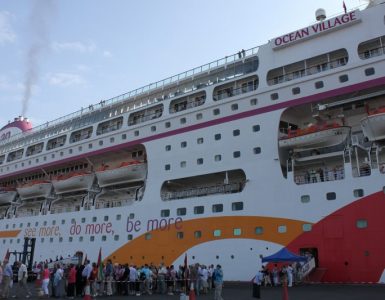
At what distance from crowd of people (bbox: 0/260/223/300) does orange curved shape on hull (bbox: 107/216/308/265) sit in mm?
2032

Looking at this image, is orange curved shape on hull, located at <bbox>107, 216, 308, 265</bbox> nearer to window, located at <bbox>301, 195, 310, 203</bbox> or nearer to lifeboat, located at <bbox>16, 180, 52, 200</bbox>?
window, located at <bbox>301, 195, 310, 203</bbox>

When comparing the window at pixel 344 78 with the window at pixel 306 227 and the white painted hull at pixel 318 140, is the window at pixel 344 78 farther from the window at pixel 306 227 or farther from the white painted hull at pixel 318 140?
the window at pixel 306 227

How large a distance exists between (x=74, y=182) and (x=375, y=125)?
20248 mm

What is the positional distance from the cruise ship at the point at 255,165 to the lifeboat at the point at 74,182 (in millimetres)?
157

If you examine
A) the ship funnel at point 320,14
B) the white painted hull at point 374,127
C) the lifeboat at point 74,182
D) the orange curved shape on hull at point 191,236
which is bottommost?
the orange curved shape on hull at point 191,236

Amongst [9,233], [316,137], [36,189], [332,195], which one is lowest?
[9,233]

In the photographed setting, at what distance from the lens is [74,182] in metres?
28.2

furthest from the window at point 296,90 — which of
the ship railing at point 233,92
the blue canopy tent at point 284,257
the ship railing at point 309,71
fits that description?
the blue canopy tent at point 284,257

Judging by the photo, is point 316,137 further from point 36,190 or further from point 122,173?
point 36,190

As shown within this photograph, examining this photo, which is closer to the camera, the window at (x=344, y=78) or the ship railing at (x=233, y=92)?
the window at (x=344, y=78)

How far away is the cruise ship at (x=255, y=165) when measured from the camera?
625 inches

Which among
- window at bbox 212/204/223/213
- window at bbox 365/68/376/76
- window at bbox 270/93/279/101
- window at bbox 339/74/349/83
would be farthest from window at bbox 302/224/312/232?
window at bbox 365/68/376/76

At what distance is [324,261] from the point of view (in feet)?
51.5

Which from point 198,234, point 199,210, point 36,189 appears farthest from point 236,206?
point 36,189
